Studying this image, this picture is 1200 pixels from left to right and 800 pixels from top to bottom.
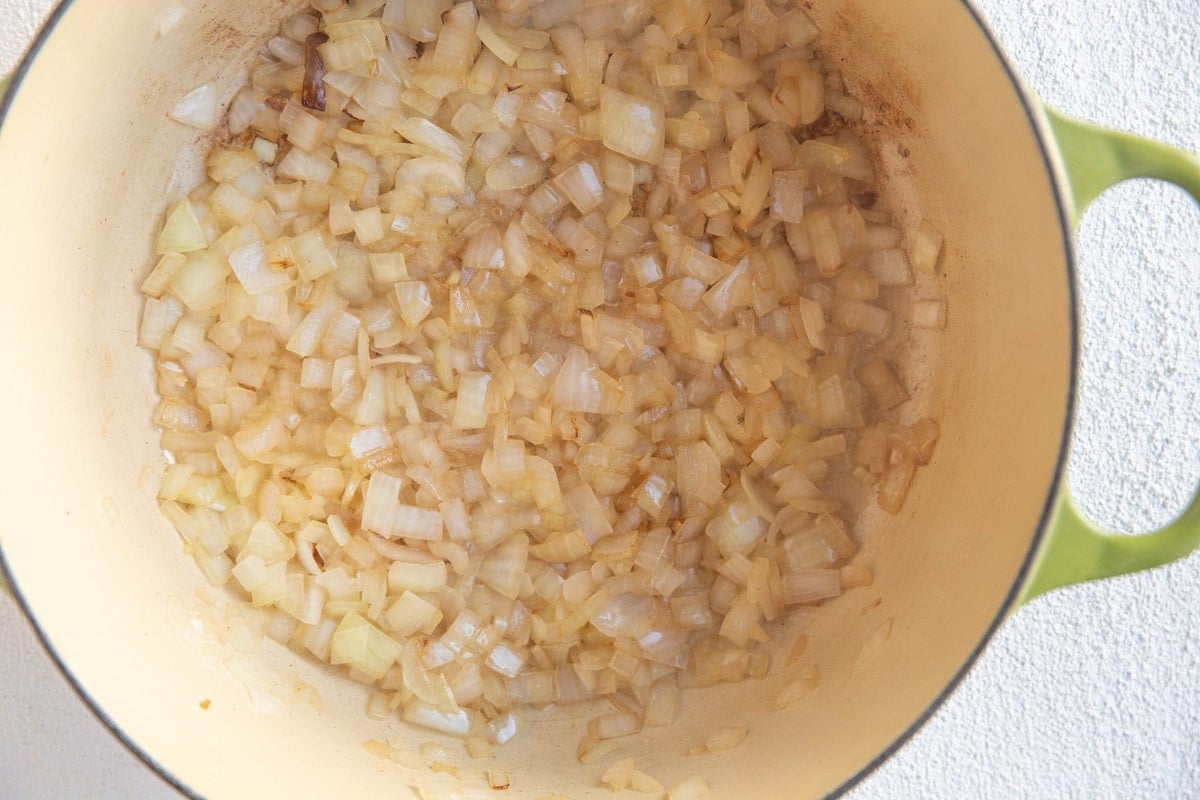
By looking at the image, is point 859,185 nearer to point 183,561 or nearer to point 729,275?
point 729,275

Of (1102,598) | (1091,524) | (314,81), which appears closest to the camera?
(1091,524)

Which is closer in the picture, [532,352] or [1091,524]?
[1091,524]

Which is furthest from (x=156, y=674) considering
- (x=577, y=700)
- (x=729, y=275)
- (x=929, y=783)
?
(x=929, y=783)

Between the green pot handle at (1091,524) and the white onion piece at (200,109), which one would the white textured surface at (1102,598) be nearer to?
the white onion piece at (200,109)

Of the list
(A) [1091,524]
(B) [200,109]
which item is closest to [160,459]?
(B) [200,109]

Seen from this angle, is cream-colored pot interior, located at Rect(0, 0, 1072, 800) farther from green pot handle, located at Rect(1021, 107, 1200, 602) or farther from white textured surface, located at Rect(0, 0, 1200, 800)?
white textured surface, located at Rect(0, 0, 1200, 800)

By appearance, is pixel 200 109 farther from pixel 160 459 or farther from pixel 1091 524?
A: pixel 1091 524
